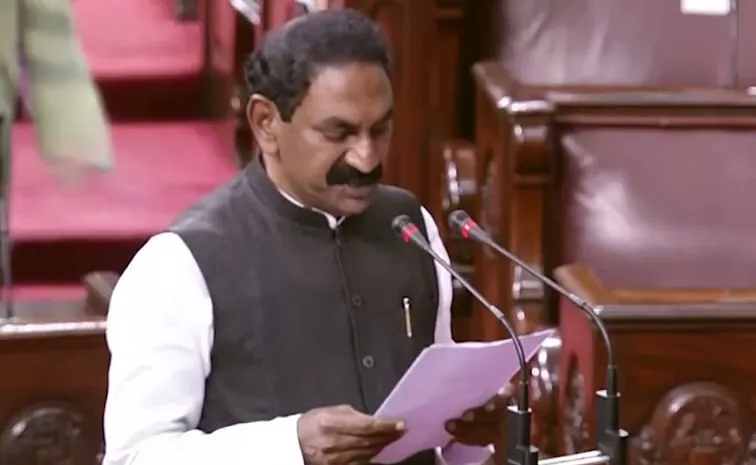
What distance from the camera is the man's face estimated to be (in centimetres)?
153

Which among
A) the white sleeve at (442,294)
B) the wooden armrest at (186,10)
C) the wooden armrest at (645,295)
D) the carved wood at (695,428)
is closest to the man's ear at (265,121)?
the white sleeve at (442,294)

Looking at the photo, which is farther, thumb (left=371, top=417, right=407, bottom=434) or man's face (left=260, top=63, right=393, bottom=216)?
man's face (left=260, top=63, right=393, bottom=216)

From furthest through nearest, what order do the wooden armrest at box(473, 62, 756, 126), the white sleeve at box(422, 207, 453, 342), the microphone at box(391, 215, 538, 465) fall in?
the wooden armrest at box(473, 62, 756, 126) < the white sleeve at box(422, 207, 453, 342) < the microphone at box(391, 215, 538, 465)

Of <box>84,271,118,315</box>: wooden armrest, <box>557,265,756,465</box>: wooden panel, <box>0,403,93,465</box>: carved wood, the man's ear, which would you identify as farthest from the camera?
<box>84,271,118,315</box>: wooden armrest

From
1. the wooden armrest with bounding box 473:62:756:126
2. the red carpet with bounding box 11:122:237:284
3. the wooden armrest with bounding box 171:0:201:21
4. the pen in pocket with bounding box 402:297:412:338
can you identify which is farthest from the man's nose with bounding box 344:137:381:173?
the wooden armrest with bounding box 171:0:201:21

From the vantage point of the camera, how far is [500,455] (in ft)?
5.77

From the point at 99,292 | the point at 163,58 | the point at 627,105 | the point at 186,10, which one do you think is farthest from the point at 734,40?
the point at 186,10

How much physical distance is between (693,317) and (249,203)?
0.91 metres

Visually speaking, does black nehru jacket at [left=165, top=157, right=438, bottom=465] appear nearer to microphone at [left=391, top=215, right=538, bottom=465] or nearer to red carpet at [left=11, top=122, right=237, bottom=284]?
microphone at [left=391, top=215, right=538, bottom=465]

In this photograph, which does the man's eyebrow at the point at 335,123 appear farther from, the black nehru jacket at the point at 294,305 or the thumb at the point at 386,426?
the thumb at the point at 386,426

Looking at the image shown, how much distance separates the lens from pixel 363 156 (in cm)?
154

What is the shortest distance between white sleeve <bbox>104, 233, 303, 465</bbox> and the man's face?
0.53ft

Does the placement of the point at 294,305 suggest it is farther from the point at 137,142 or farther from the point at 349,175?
the point at 137,142

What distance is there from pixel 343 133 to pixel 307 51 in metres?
0.09
